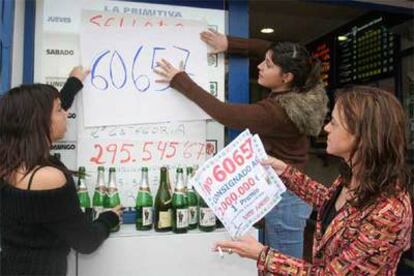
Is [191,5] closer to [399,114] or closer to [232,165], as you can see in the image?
[232,165]

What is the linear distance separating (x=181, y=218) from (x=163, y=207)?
14cm

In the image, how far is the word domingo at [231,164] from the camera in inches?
57.9

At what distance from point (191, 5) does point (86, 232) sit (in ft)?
3.41

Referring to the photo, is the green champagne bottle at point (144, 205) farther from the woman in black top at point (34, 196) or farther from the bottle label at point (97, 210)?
the woman in black top at point (34, 196)

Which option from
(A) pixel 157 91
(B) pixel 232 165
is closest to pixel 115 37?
(A) pixel 157 91

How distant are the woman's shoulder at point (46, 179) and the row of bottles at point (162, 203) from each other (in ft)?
1.24

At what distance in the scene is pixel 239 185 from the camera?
1.49 meters

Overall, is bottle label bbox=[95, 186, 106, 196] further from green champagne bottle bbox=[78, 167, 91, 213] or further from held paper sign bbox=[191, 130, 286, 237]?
held paper sign bbox=[191, 130, 286, 237]

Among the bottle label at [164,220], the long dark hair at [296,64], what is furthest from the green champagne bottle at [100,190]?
the long dark hair at [296,64]

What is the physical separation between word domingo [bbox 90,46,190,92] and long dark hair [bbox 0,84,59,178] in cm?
43

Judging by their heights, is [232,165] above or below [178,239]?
above

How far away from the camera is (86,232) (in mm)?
1340

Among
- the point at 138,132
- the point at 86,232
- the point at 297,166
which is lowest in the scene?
the point at 86,232

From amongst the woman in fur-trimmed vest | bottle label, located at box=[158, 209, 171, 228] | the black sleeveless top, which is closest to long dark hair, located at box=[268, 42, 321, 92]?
the woman in fur-trimmed vest
